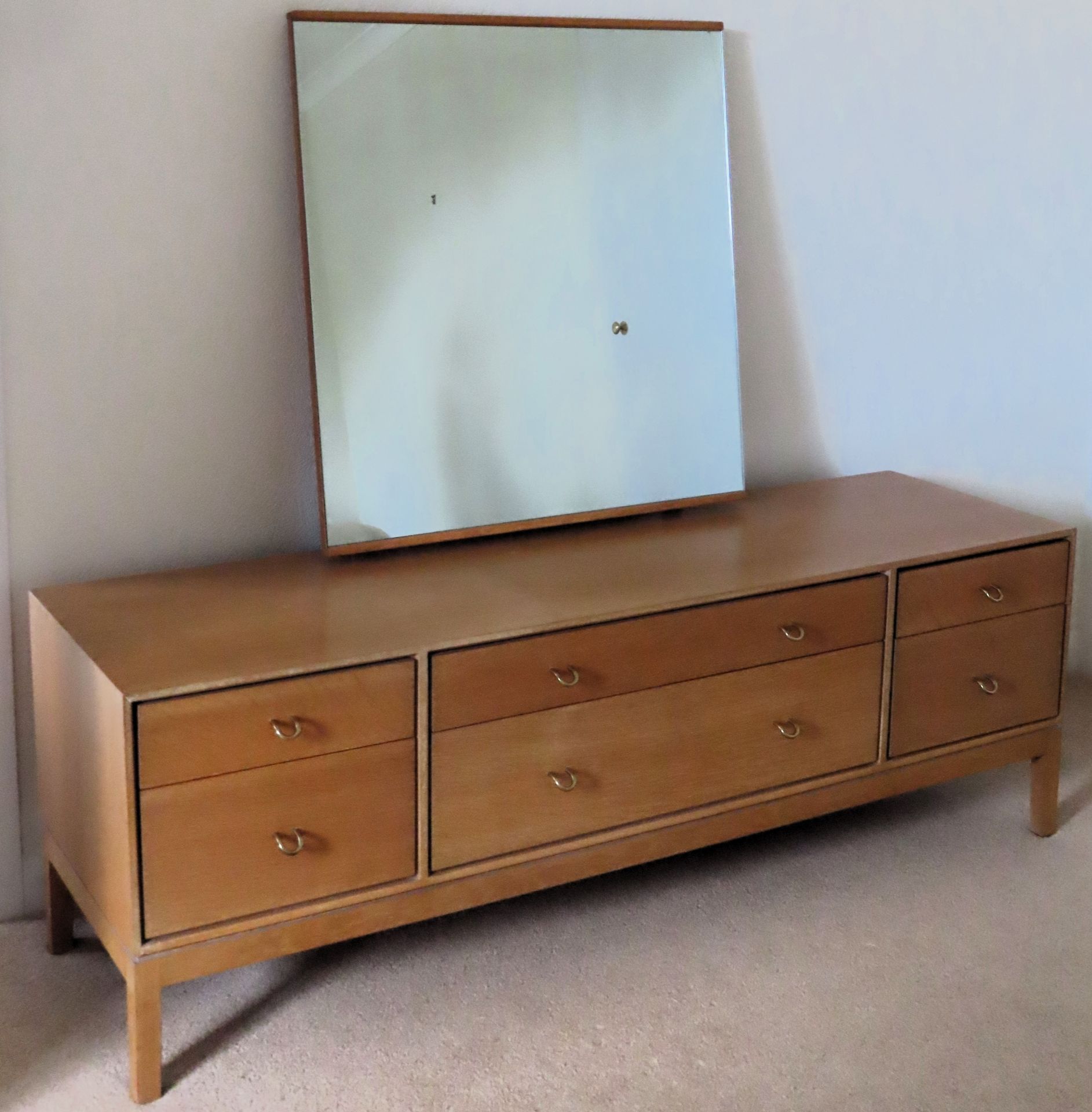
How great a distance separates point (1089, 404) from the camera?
2.85 m

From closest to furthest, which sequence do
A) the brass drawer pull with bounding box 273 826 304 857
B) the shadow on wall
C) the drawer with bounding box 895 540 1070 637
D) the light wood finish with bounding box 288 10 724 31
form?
the brass drawer pull with bounding box 273 826 304 857
the light wood finish with bounding box 288 10 724 31
the drawer with bounding box 895 540 1070 637
the shadow on wall

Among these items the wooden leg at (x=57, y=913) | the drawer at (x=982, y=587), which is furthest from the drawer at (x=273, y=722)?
the drawer at (x=982, y=587)

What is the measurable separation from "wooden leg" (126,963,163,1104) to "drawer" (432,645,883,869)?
1.24 feet

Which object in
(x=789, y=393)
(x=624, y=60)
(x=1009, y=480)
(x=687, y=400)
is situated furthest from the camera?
(x=1009, y=480)

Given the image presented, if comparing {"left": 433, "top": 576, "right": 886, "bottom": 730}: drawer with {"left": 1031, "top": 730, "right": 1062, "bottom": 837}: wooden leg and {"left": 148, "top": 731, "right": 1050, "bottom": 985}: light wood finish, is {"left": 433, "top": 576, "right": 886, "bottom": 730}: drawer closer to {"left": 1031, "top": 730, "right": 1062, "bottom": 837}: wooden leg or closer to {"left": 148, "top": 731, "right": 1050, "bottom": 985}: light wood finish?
{"left": 148, "top": 731, "right": 1050, "bottom": 985}: light wood finish

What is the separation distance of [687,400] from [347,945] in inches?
39.5

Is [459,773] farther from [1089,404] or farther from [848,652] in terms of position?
[1089,404]

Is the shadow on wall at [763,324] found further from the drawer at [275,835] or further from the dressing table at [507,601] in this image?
the drawer at [275,835]

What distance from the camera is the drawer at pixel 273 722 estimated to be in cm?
155

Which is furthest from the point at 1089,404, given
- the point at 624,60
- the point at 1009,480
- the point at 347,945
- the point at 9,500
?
the point at 9,500

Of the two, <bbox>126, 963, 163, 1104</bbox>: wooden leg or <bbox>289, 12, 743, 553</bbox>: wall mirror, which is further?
<bbox>289, 12, 743, 553</bbox>: wall mirror

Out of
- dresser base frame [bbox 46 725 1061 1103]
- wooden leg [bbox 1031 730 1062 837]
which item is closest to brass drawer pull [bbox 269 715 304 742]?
dresser base frame [bbox 46 725 1061 1103]

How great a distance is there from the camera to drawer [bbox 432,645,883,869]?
1774 millimetres

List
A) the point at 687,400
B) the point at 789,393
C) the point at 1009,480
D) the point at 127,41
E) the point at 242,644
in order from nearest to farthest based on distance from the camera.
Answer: the point at 242,644 < the point at 127,41 < the point at 687,400 < the point at 789,393 < the point at 1009,480
